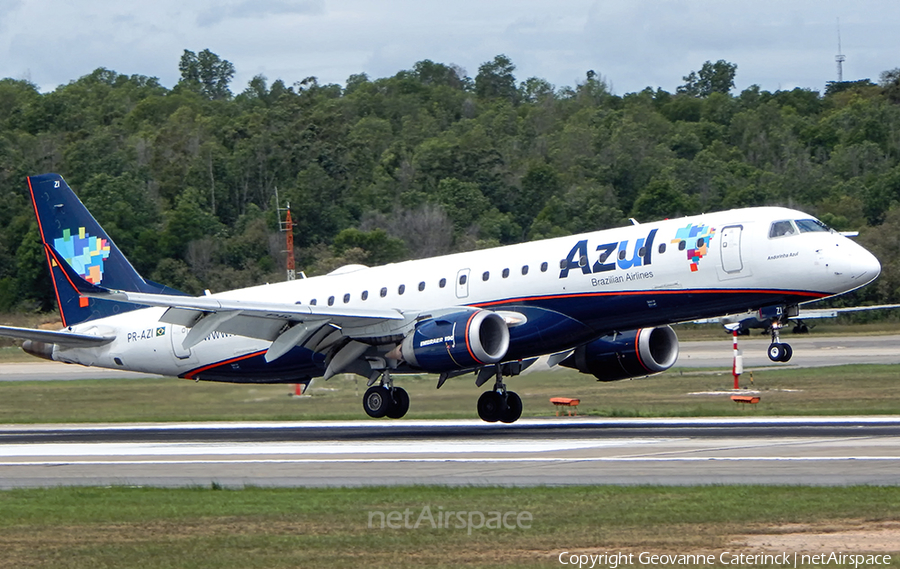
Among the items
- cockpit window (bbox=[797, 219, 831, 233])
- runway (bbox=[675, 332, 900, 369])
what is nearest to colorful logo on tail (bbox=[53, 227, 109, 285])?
cockpit window (bbox=[797, 219, 831, 233])

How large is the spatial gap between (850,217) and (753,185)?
1326cm

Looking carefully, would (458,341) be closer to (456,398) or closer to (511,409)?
(511,409)

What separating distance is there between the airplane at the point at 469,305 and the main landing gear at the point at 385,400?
0.03 metres

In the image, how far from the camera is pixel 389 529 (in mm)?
14812

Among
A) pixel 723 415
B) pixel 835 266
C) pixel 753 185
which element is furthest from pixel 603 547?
pixel 753 185

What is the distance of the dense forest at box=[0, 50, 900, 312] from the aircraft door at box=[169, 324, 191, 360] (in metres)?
35.8

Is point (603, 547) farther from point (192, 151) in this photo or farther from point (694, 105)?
point (694, 105)

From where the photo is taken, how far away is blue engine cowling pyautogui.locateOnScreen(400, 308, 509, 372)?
91.4 feet

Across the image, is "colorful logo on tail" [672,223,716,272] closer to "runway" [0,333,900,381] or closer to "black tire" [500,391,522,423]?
"black tire" [500,391,522,423]

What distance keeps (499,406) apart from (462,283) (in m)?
3.21

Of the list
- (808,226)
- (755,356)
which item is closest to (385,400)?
(808,226)

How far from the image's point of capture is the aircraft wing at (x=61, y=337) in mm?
30578

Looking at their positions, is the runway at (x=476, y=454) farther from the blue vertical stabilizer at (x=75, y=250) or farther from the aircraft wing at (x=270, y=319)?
the blue vertical stabilizer at (x=75, y=250)

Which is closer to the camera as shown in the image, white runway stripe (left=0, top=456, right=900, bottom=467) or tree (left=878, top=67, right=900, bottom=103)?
white runway stripe (left=0, top=456, right=900, bottom=467)
